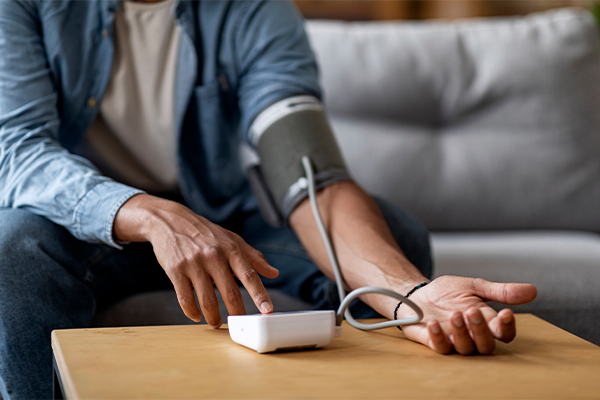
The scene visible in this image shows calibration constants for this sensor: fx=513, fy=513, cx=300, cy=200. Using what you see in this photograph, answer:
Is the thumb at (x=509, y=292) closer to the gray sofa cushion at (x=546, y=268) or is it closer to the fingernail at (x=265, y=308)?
the fingernail at (x=265, y=308)

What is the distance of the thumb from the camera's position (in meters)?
0.49

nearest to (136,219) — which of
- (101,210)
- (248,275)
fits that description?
(101,210)

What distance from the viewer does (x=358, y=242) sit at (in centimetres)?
67

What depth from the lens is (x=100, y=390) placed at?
13.9 inches

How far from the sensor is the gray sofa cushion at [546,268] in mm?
851

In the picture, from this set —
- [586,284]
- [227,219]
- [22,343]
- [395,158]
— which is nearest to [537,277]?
[586,284]

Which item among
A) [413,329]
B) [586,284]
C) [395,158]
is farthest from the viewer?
[395,158]

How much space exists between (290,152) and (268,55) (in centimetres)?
21

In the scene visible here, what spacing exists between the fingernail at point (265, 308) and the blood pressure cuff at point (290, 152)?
28 cm

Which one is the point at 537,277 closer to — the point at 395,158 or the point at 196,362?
the point at 395,158

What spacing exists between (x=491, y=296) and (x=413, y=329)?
0.09 metres

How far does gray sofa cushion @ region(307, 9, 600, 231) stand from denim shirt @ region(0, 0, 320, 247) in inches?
14.2

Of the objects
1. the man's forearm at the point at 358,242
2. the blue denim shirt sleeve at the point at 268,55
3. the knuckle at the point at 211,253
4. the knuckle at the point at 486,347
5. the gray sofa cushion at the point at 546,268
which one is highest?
the blue denim shirt sleeve at the point at 268,55

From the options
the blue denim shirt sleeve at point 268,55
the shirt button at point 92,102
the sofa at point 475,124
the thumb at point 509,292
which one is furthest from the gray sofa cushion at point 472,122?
the thumb at point 509,292
